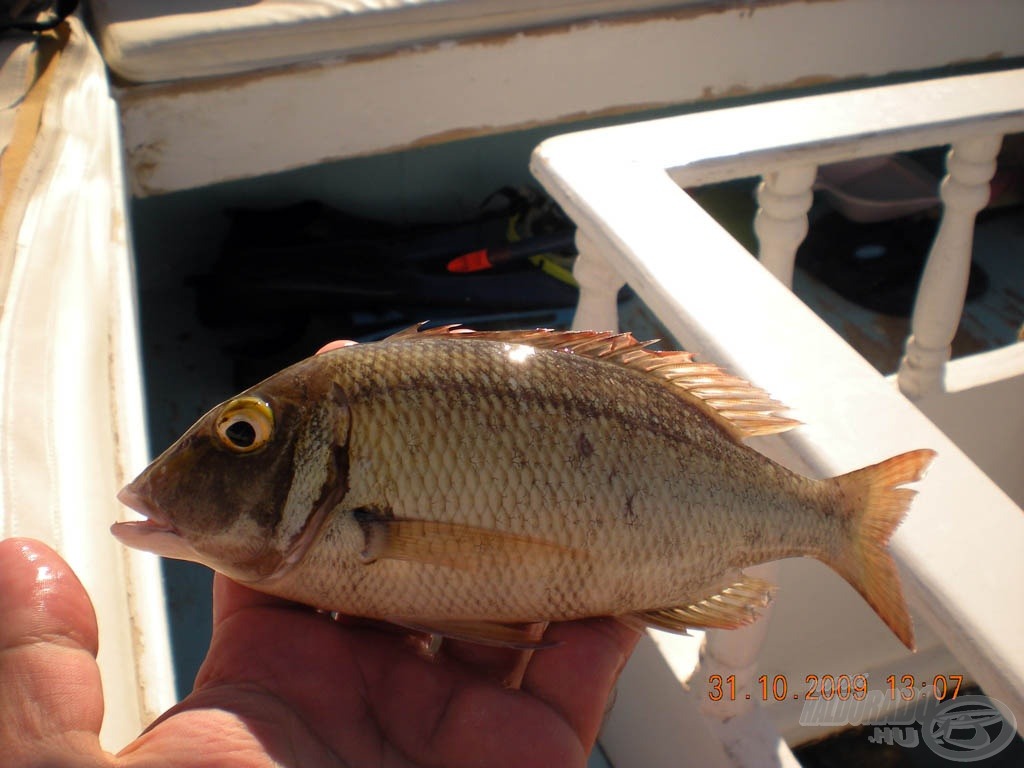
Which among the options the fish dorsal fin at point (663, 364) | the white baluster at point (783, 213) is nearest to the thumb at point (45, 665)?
the fish dorsal fin at point (663, 364)

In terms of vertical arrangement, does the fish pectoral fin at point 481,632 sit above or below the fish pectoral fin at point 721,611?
above

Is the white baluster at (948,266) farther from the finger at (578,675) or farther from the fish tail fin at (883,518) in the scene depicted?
the finger at (578,675)

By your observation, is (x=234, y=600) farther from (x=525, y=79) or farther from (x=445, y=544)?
(x=525, y=79)
